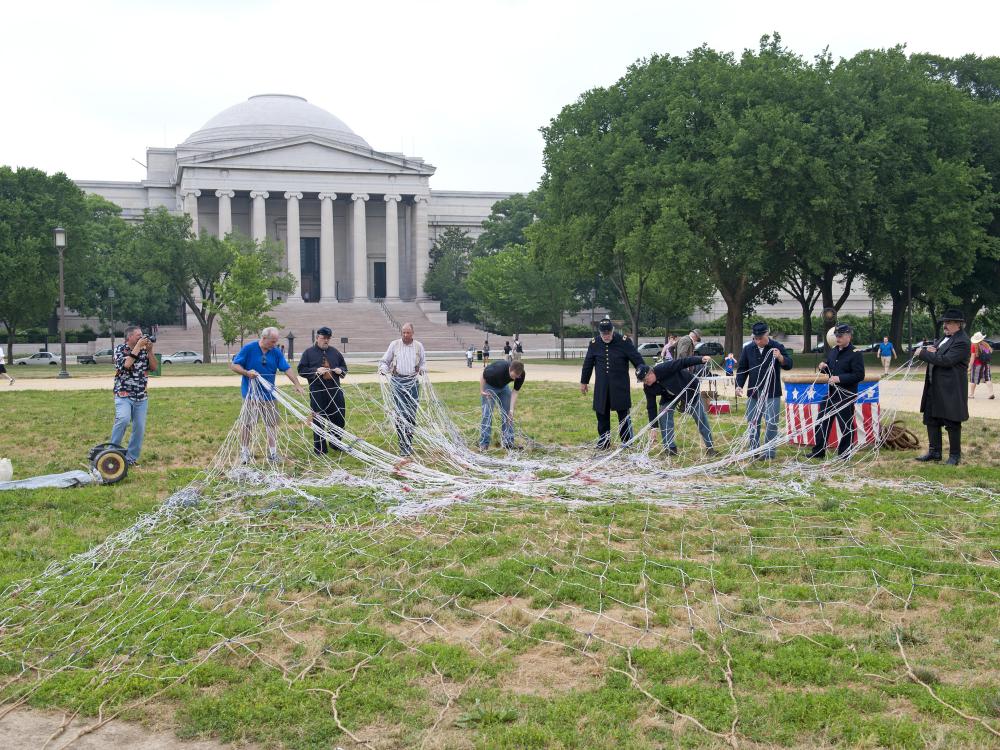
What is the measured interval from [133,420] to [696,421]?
250 inches

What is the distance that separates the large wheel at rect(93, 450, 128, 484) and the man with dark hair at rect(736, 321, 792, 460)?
6828 mm

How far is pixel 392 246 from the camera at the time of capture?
246 feet

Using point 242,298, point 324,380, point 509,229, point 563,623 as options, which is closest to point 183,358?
point 242,298

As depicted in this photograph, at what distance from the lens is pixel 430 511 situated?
25.4 feet

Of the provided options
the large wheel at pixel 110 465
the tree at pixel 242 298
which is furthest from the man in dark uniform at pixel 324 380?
the tree at pixel 242 298

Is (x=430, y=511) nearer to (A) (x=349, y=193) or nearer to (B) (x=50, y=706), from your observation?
(B) (x=50, y=706)

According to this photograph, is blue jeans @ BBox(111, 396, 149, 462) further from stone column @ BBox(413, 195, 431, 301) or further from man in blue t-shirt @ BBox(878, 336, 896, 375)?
stone column @ BBox(413, 195, 431, 301)

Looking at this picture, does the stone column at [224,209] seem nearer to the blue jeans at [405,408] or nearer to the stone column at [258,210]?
the stone column at [258,210]

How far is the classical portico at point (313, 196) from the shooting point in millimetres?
70688

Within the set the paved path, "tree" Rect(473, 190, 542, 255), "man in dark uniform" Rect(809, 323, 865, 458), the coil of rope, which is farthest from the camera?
"tree" Rect(473, 190, 542, 255)

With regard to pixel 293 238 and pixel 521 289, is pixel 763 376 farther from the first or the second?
pixel 293 238

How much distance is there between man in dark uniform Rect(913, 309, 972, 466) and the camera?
34.3 feet

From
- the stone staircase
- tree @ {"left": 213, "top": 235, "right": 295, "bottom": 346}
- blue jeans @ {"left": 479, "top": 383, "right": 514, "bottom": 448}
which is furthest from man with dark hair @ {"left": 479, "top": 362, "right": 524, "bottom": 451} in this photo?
the stone staircase

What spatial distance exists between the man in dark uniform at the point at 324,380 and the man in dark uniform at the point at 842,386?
224 inches
